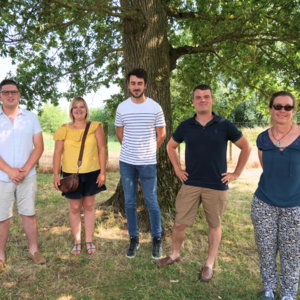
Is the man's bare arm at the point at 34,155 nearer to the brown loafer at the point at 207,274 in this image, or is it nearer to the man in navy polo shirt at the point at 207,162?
the man in navy polo shirt at the point at 207,162

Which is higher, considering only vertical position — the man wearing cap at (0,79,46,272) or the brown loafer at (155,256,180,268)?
the man wearing cap at (0,79,46,272)

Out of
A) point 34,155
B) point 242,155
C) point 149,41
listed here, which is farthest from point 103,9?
point 242,155

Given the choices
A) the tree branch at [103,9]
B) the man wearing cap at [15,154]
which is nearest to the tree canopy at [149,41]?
the tree branch at [103,9]

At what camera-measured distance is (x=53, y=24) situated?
17.3ft

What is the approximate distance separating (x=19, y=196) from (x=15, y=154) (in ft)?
1.82

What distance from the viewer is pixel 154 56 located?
4.99m

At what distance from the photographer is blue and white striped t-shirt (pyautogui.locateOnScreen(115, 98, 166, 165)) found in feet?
11.8

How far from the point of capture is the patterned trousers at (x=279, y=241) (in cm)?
281

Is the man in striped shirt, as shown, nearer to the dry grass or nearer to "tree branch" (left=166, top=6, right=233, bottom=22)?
the dry grass

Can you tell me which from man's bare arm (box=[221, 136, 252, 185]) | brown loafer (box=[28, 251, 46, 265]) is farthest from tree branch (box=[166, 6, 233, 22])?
brown loafer (box=[28, 251, 46, 265])

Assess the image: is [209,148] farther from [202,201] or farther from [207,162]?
[202,201]

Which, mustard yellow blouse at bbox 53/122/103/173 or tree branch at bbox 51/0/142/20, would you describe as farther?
tree branch at bbox 51/0/142/20

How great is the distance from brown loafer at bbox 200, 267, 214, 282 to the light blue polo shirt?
260 cm

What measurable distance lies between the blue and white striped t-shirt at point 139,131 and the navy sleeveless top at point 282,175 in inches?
54.3
